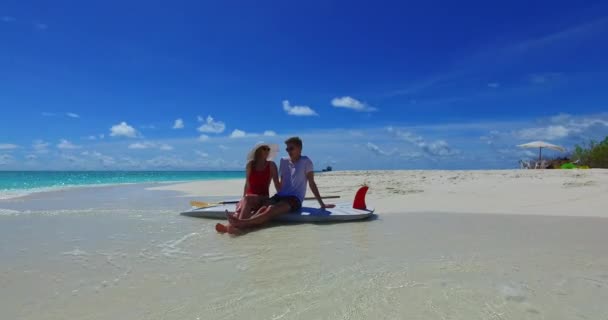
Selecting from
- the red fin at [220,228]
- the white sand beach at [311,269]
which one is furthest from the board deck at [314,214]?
the red fin at [220,228]

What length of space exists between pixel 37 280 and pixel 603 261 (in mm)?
5116

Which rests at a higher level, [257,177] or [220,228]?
[257,177]

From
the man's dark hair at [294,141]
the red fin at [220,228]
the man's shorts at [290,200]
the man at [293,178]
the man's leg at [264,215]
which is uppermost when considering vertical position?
the man's dark hair at [294,141]

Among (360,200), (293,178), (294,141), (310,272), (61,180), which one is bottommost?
(310,272)

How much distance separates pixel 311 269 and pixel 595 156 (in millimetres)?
28710

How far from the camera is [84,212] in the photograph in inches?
301

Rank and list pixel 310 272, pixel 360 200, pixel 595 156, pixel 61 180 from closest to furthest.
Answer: pixel 310 272, pixel 360 200, pixel 595 156, pixel 61 180

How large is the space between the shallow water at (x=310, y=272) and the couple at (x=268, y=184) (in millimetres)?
299

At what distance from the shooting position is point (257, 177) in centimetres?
583

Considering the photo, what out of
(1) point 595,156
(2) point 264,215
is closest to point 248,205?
(2) point 264,215

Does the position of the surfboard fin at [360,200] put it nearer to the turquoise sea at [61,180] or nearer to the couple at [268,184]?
Result: the couple at [268,184]

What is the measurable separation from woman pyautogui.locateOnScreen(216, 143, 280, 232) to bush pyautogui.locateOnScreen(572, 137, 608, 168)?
26777 millimetres

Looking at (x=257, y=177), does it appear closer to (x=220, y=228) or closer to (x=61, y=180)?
(x=220, y=228)

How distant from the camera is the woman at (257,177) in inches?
223
